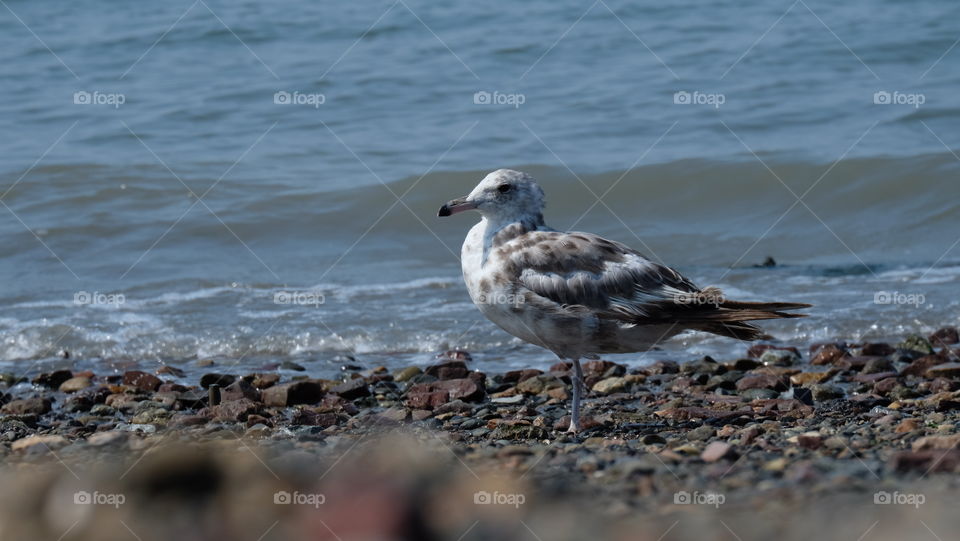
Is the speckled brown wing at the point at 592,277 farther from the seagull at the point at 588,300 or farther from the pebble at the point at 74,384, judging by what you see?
the pebble at the point at 74,384

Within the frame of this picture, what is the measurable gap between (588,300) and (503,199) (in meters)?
0.72

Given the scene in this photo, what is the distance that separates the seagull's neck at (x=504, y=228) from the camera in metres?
6.17

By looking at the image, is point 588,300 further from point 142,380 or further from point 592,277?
point 142,380

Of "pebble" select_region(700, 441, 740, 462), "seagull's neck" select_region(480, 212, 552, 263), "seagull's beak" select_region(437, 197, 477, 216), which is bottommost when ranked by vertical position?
"pebble" select_region(700, 441, 740, 462)

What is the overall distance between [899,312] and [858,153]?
175 inches

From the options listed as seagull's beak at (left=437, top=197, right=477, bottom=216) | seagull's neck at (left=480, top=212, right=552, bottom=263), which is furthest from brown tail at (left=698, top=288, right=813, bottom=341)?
seagull's beak at (left=437, top=197, right=477, bottom=216)

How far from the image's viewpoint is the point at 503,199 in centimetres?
627

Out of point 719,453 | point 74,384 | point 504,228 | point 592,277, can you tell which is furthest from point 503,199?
point 74,384

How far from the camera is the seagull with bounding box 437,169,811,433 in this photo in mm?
5883

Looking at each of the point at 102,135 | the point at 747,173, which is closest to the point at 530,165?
the point at 747,173

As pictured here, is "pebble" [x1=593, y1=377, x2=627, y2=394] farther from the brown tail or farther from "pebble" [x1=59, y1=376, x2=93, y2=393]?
"pebble" [x1=59, y1=376, x2=93, y2=393]

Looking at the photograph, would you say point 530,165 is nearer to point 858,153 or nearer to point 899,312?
point 858,153

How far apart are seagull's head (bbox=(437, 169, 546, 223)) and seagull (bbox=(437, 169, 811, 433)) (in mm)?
184

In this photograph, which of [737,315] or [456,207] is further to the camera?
[456,207]
